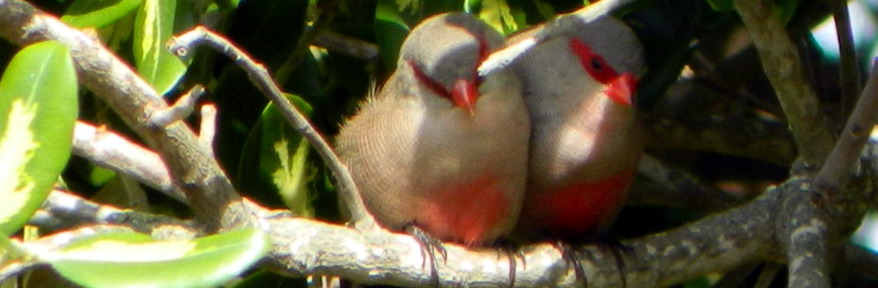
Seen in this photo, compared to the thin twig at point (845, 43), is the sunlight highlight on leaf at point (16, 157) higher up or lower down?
lower down

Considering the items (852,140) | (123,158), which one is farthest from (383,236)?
(852,140)

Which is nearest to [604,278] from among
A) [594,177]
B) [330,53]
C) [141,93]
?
[594,177]

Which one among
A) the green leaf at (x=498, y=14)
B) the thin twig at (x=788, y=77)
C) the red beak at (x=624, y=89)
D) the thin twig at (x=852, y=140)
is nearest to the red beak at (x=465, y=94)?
the green leaf at (x=498, y=14)

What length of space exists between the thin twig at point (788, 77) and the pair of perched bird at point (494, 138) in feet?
1.34

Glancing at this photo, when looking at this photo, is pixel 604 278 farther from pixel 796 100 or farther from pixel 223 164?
pixel 223 164

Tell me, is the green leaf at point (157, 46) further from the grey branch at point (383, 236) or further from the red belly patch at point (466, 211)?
the red belly patch at point (466, 211)

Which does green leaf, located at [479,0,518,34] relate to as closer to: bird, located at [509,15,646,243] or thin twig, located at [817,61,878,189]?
bird, located at [509,15,646,243]

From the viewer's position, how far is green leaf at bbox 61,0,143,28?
2854mm

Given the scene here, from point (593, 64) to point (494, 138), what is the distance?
1.27 feet

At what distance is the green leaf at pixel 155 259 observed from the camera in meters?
2.08

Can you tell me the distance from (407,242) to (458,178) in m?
0.30

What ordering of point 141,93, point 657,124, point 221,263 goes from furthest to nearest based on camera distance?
1. point 657,124
2. point 141,93
3. point 221,263

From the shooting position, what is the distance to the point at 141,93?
266cm

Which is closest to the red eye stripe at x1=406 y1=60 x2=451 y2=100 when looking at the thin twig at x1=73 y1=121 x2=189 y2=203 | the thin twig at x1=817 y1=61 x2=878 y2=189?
the thin twig at x1=73 y1=121 x2=189 y2=203
